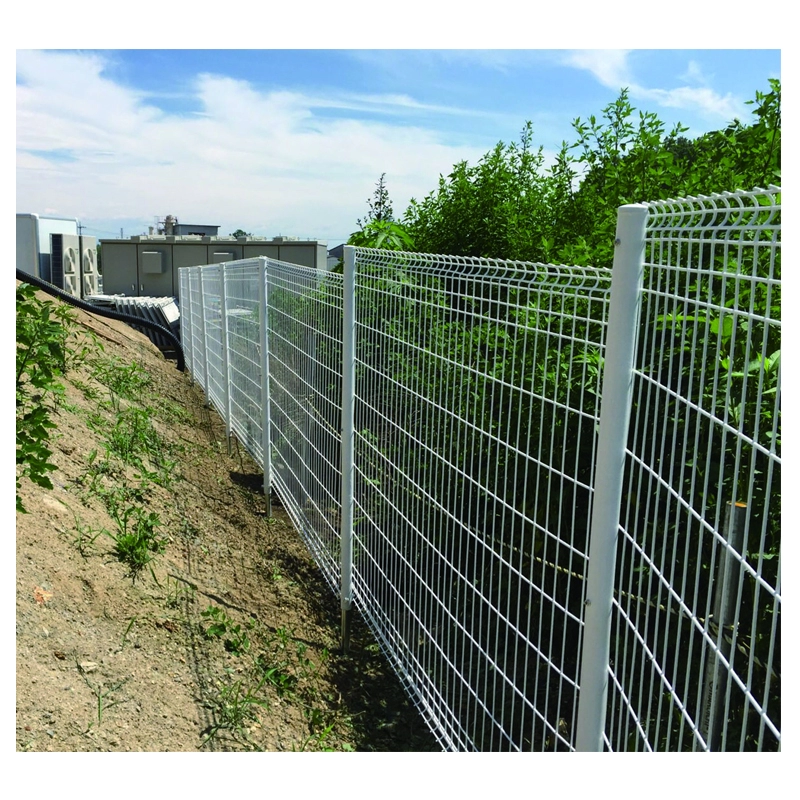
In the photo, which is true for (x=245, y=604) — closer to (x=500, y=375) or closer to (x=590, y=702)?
(x=500, y=375)

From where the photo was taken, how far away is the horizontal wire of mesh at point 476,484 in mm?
2869

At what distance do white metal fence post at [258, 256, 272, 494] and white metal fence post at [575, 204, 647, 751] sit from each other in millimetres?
5109

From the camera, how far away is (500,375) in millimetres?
3221

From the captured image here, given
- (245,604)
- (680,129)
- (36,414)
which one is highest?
(680,129)

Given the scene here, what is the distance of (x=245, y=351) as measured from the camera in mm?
8445

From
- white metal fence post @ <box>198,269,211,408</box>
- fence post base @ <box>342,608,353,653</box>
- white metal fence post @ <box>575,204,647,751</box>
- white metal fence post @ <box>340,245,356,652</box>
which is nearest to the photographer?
white metal fence post @ <box>575,204,647,751</box>

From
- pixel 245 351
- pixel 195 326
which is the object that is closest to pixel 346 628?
pixel 245 351

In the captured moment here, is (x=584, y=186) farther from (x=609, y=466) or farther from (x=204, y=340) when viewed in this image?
(x=204, y=340)

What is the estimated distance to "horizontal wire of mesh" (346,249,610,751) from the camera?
287 cm

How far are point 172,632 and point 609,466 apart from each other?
3.21 metres

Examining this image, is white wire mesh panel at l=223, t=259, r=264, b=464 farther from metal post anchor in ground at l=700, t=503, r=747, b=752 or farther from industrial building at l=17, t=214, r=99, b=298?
industrial building at l=17, t=214, r=99, b=298

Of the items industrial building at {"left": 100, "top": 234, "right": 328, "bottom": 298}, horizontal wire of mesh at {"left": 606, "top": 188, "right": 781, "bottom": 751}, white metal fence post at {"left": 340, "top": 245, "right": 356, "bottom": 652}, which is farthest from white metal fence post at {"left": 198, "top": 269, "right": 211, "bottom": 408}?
industrial building at {"left": 100, "top": 234, "right": 328, "bottom": 298}

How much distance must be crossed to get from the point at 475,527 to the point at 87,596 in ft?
8.03

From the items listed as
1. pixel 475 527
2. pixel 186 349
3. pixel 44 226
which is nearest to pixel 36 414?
pixel 475 527
